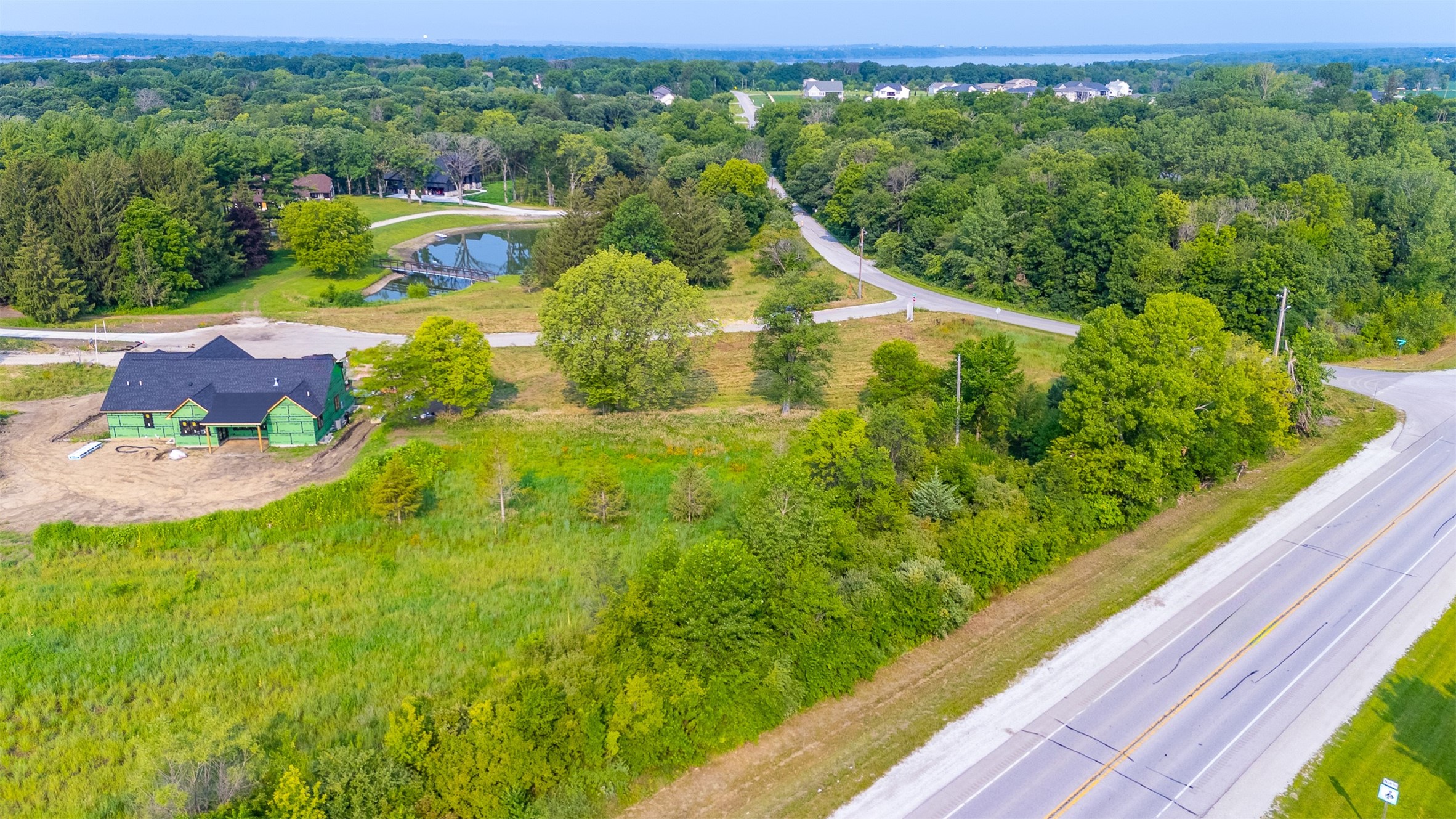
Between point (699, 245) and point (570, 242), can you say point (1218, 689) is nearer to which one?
point (699, 245)

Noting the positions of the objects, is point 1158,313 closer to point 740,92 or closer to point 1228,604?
point 1228,604

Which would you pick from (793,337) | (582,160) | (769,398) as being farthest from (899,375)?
(582,160)

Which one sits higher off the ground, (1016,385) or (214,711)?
→ (1016,385)

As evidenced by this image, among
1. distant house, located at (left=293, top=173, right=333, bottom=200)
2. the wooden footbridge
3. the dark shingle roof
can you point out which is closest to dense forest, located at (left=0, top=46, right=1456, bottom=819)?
the dark shingle roof

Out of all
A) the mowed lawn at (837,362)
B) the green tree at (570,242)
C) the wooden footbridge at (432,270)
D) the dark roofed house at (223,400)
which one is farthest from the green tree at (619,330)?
the wooden footbridge at (432,270)

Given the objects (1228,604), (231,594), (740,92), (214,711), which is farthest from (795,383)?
(740,92)

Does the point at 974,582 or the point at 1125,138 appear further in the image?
the point at 1125,138

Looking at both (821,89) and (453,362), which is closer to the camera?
(453,362)

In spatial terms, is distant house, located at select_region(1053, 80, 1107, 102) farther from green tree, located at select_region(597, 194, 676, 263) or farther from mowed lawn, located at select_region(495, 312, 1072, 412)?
mowed lawn, located at select_region(495, 312, 1072, 412)
